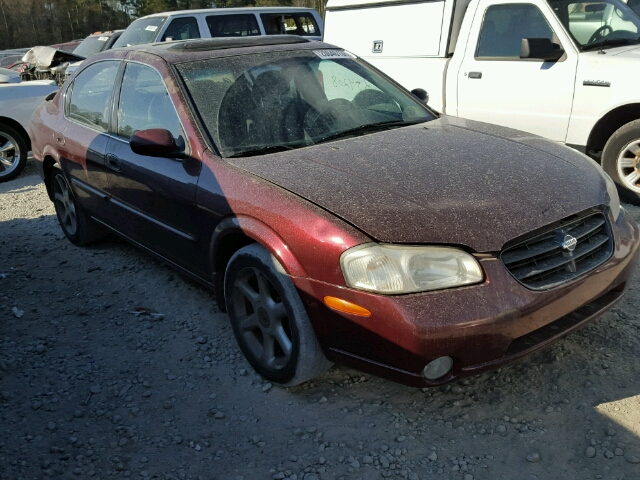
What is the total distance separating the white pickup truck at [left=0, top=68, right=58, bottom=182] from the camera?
27.1ft

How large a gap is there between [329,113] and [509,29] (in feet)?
10.1

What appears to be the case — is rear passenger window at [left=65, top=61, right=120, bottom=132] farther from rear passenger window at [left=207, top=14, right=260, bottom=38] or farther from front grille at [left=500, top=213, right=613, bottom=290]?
rear passenger window at [left=207, top=14, right=260, bottom=38]

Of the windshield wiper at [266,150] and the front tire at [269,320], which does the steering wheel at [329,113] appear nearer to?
the windshield wiper at [266,150]

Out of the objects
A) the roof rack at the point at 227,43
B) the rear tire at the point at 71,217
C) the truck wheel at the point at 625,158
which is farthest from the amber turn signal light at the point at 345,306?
the truck wheel at the point at 625,158

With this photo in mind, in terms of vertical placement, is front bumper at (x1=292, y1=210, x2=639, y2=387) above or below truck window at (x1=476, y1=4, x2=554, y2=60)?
below

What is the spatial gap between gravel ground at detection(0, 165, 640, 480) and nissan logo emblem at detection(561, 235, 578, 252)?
67cm

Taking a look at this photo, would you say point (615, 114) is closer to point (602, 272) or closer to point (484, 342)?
point (602, 272)

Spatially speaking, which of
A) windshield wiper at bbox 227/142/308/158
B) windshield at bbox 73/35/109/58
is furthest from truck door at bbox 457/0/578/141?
windshield at bbox 73/35/109/58

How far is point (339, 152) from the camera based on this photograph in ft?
11.2

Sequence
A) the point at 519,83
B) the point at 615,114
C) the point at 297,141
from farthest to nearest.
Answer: the point at 519,83, the point at 615,114, the point at 297,141

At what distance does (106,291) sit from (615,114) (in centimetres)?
436

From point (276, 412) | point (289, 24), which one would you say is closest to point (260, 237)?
point (276, 412)

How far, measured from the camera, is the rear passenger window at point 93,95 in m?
4.47

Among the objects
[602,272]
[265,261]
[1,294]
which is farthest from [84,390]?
[602,272]
